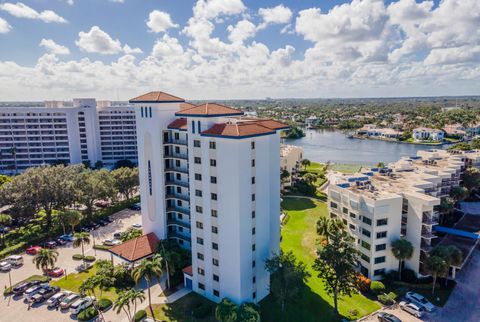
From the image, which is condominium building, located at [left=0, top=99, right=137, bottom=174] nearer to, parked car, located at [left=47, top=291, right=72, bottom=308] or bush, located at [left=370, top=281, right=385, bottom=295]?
parked car, located at [left=47, top=291, right=72, bottom=308]

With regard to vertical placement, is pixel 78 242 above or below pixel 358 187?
below

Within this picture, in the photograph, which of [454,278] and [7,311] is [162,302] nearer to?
[7,311]

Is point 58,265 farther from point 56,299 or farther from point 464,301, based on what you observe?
point 464,301

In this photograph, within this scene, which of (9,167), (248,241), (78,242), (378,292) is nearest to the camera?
(248,241)

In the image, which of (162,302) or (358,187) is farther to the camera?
(358,187)

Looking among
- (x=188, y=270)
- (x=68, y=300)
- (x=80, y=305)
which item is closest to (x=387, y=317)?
(x=188, y=270)

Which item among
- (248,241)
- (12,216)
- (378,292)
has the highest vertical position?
(248,241)

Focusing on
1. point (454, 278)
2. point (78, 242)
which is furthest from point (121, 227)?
point (454, 278)
